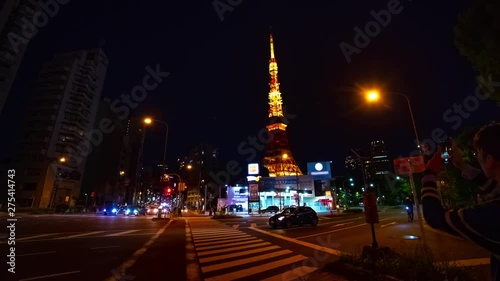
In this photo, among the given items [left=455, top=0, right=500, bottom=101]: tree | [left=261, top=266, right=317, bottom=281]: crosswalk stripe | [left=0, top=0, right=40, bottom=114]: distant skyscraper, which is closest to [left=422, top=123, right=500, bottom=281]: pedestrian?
[left=261, top=266, right=317, bottom=281]: crosswalk stripe

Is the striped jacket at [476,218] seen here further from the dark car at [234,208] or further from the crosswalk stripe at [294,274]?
the dark car at [234,208]

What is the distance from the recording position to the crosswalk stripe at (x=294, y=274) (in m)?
6.43

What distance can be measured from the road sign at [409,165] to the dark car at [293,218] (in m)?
12.1

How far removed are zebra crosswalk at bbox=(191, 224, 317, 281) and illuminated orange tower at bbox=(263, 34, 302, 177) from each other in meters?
67.0

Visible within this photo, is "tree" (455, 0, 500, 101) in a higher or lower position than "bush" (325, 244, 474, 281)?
higher

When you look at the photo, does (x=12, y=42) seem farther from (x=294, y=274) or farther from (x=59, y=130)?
(x=294, y=274)

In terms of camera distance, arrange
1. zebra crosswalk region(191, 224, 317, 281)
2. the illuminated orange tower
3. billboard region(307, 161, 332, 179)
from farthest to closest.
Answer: the illuminated orange tower < billboard region(307, 161, 332, 179) < zebra crosswalk region(191, 224, 317, 281)

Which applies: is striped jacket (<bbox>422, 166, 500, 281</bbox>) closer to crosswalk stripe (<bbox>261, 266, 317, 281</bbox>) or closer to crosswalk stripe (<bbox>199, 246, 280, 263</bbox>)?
crosswalk stripe (<bbox>261, 266, 317, 281</bbox>)

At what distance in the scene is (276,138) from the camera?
3194 inches

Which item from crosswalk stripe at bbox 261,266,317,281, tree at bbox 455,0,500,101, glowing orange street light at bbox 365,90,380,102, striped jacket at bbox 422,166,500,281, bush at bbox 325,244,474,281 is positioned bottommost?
crosswalk stripe at bbox 261,266,317,281

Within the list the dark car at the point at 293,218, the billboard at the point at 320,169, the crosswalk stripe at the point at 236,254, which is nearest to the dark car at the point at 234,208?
the billboard at the point at 320,169

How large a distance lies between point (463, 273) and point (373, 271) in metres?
1.74

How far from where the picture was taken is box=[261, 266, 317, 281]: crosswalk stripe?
643 centimetres

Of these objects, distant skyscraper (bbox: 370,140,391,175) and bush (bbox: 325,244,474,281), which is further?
distant skyscraper (bbox: 370,140,391,175)
